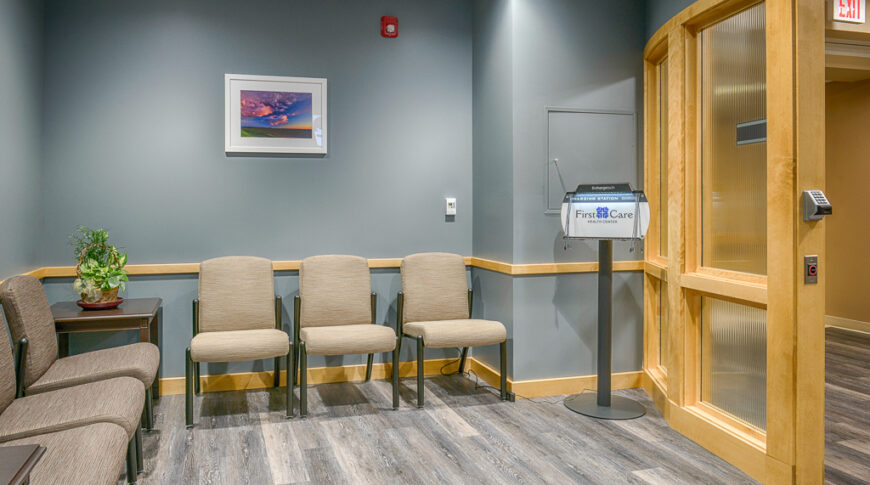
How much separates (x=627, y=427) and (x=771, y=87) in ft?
5.95

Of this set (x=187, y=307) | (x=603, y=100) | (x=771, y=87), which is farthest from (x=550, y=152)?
(x=187, y=307)

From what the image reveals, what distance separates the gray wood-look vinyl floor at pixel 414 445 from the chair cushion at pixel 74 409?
0.50 metres

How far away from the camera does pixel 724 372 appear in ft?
9.69

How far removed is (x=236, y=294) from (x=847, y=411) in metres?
3.65

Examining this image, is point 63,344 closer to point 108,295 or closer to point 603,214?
point 108,295

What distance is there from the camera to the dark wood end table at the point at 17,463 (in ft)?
3.72

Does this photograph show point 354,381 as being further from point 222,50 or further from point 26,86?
point 26,86

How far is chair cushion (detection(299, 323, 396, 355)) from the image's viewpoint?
11.2 ft

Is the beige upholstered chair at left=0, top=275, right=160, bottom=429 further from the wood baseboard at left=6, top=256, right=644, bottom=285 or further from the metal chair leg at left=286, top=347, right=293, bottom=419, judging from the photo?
the wood baseboard at left=6, top=256, right=644, bottom=285

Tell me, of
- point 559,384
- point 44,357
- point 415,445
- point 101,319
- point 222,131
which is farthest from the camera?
point 222,131

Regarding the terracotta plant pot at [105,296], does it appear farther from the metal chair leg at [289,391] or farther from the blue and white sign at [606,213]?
the blue and white sign at [606,213]

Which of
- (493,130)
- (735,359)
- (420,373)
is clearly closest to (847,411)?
(735,359)

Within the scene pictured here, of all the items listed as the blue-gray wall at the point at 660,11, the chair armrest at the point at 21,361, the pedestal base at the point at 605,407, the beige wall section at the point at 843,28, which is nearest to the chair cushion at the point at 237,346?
the chair armrest at the point at 21,361

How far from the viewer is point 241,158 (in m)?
3.99
